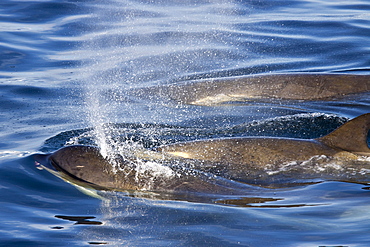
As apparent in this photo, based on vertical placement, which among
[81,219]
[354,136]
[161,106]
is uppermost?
[354,136]

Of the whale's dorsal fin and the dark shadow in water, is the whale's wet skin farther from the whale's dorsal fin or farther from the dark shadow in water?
the dark shadow in water

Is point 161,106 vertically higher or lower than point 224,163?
higher

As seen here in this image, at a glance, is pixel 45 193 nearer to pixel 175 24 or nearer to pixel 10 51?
pixel 10 51

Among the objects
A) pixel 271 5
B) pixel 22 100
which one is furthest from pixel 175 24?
pixel 22 100

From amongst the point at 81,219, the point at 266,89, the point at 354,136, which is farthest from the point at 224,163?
the point at 266,89

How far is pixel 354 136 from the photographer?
22.6 feet

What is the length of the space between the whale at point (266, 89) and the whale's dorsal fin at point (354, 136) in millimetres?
3721

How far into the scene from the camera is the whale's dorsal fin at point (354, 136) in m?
6.79

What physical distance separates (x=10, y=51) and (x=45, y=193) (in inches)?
354

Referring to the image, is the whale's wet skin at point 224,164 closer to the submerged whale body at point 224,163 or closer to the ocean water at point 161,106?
the submerged whale body at point 224,163

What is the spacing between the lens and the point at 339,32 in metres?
15.8

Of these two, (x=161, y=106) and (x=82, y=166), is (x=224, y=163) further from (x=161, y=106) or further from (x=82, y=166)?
(x=161, y=106)

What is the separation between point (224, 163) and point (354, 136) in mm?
1563

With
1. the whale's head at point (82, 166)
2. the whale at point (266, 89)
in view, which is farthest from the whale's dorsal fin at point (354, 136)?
the whale at point (266, 89)
